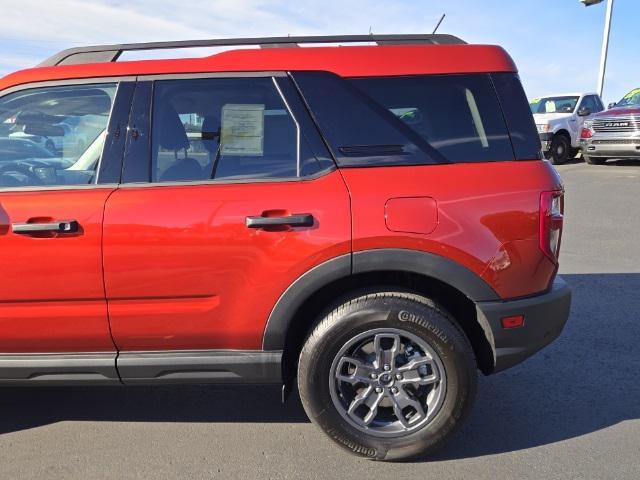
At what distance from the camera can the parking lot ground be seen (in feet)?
9.05

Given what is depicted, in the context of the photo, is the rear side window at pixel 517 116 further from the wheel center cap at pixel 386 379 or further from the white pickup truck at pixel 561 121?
the white pickup truck at pixel 561 121

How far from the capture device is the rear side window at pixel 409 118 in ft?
8.88

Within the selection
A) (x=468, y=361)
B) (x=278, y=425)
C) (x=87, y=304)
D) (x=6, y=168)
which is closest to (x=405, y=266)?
(x=468, y=361)

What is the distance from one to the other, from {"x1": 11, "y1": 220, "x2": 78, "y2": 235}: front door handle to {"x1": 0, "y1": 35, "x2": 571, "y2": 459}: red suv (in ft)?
0.04

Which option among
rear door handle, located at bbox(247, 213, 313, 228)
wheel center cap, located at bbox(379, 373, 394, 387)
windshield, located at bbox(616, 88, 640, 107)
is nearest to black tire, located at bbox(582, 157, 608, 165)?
windshield, located at bbox(616, 88, 640, 107)

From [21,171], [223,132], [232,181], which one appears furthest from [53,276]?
[223,132]

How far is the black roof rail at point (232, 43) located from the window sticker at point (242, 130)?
0.35 metres

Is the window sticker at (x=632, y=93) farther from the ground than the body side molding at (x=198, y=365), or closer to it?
farther from the ground

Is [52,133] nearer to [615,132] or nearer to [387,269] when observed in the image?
[387,269]

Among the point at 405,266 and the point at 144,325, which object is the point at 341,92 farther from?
the point at 144,325

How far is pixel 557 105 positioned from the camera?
16.5 meters

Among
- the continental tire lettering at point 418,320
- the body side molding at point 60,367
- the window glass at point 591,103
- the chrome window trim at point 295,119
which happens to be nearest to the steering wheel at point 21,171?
the body side molding at point 60,367

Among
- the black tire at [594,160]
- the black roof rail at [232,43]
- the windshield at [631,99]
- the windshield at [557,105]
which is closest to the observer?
the black roof rail at [232,43]

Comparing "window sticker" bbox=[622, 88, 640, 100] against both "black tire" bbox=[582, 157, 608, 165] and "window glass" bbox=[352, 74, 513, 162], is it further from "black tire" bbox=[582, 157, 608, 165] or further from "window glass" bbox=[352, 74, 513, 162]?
"window glass" bbox=[352, 74, 513, 162]
